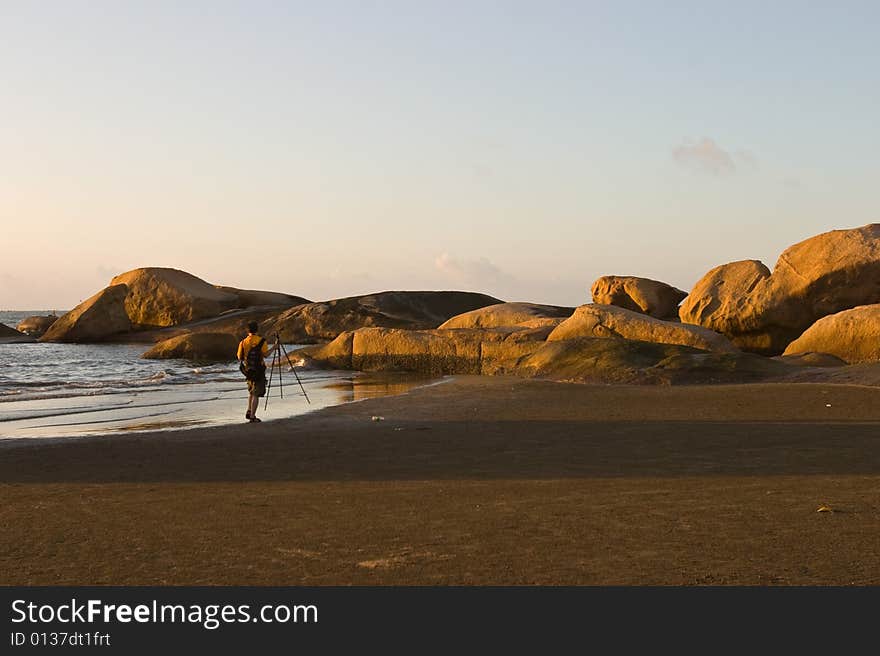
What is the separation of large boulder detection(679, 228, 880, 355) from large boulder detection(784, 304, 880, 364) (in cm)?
453

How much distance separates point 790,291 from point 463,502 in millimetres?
22718

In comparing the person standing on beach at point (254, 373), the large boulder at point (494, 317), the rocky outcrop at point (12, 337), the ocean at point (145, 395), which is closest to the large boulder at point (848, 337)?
the ocean at point (145, 395)

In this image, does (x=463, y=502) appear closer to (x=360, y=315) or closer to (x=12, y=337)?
(x=360, y=315)

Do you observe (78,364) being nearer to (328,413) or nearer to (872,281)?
(328,413)

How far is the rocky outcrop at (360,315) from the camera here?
5591cm

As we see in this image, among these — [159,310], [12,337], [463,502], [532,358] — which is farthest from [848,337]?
[12,337]

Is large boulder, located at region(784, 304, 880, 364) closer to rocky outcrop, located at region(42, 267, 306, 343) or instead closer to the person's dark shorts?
the person's dark shorts

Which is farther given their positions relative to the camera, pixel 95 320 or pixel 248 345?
pixel 95 320

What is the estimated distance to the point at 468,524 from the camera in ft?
21.1

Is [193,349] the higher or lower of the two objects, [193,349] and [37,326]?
the lower

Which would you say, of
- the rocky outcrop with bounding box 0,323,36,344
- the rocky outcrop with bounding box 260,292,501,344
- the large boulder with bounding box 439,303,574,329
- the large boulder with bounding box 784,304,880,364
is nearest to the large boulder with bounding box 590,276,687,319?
the large boulder with bounding box 439,303,574,329

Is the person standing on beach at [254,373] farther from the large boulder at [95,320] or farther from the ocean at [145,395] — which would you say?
the large boulder at [95,320]

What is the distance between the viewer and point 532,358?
75.4ft

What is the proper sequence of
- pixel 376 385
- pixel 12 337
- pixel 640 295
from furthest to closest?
pixel 12 337, pixel 640 295, pixel 376 385
